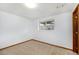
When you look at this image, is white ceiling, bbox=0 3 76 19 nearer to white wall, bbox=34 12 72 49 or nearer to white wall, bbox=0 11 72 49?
white wall, bbox=0 11 72 49

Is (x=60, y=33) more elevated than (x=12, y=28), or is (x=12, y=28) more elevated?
(x=12, y=28)

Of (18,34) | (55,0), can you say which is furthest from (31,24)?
(55,0)

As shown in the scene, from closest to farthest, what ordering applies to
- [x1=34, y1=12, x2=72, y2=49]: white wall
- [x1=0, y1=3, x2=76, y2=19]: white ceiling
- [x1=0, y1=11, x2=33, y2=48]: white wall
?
[x1=0, y1=3, x2=76, y2=19]: white ceiling, [x1=0, y1=11, x2=33, y2=48]: white wall, [x1=34, y1=12, x2=72, y2=49]: white wall

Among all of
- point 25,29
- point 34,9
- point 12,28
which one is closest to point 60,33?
point 25,29

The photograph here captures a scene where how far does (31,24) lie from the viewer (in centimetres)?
229

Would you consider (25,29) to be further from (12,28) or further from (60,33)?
(60,33)

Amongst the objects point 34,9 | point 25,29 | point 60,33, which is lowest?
point 60,33

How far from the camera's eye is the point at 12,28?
2.24 m

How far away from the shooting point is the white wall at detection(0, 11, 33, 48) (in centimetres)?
212

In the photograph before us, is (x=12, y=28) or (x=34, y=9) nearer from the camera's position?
(x=34, y=9)

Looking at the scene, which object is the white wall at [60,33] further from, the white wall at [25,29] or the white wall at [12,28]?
the white wall at [12,28]

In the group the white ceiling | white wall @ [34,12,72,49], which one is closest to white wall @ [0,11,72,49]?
white wall @ [34,12,72,49]

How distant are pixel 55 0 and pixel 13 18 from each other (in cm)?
174

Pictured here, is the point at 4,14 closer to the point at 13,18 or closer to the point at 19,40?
the point at 13,18
